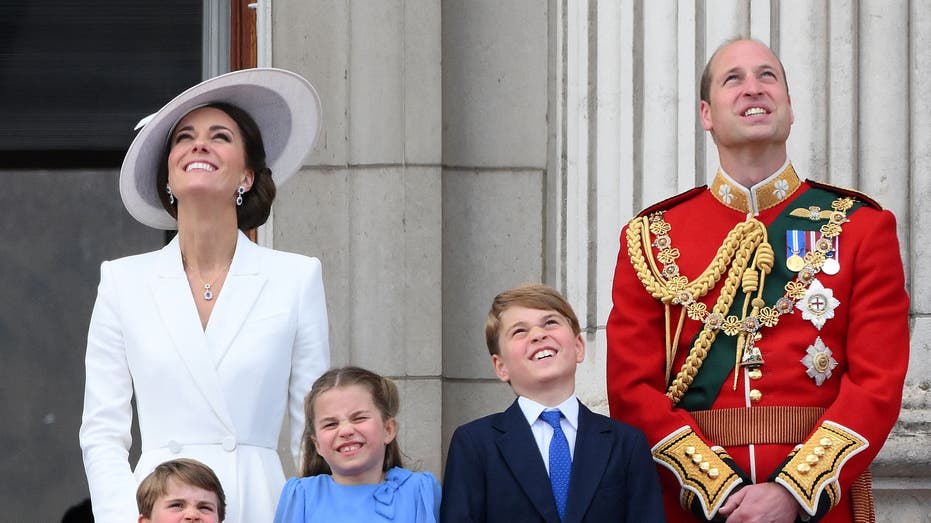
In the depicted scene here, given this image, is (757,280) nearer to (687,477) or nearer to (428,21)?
(687,477)

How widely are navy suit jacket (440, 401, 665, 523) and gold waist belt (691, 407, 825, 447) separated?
190mm

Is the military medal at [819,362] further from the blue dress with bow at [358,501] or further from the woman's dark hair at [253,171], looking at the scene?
the woman's dark hair at [253,171]

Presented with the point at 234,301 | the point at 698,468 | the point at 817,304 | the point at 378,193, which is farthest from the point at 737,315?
the point at 378,193

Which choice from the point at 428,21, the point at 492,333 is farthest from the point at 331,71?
the point at 492,333

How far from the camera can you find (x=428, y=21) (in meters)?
6.14

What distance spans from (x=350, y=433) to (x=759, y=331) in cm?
95

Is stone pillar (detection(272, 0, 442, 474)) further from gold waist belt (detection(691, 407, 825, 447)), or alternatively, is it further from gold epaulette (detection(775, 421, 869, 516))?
gold epaulette (detection(775, 421, 869, 516))

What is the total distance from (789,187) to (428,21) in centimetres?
234

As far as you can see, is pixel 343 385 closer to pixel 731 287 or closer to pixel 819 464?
pixel 731 287

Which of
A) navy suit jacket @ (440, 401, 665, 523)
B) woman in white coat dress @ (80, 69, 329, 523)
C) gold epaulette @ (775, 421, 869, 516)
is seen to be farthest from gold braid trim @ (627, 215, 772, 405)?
woman in white coat dress @ (80, 69, 329, 523)

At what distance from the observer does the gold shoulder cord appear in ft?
13.0

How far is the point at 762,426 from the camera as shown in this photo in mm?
3877

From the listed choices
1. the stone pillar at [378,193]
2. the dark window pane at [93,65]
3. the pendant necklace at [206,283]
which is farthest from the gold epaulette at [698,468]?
the dark window pane at [93,65]

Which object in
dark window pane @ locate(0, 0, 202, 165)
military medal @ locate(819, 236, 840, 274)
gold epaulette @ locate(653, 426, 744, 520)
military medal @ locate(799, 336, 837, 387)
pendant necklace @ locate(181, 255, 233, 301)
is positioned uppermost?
dark window pane @ locate(0, 0, 202, 165)
